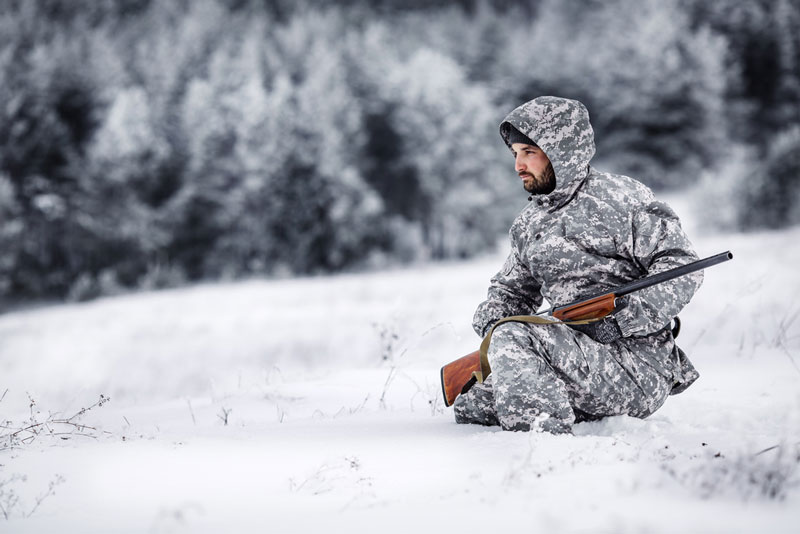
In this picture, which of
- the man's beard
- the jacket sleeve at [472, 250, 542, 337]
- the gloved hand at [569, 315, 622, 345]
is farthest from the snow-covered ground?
the man's beard

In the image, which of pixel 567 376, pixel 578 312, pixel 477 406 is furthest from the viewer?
pixel 477 406

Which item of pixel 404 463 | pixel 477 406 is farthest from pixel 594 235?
pixel 404 463

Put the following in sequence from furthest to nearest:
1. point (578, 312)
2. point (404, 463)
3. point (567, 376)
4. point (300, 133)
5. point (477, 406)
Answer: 1. point (300, 133)
2. point (477, 406)
3. point (567, 376)
4. point (578, 312)
5. point (404, 463)

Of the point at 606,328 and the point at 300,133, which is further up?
the point at 300,133

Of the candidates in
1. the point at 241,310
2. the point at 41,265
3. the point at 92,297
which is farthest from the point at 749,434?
the point at 41,265

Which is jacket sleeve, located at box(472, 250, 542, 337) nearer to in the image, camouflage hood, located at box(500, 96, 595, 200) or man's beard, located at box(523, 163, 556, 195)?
man's beard, located at box(523, 163, 556, 195)

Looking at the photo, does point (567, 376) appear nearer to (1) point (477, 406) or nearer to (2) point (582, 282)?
(2) point (582, 282)

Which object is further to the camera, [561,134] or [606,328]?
[561,134]

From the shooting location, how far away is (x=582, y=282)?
305 centimetres

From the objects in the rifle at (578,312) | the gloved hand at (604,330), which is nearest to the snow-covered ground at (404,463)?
the rifle at (578,312)

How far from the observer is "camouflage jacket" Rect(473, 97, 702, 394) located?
2.77m

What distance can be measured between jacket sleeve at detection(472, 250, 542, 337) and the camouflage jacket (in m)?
0.12

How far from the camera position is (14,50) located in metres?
22.8

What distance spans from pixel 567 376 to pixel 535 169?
3.36 feet
